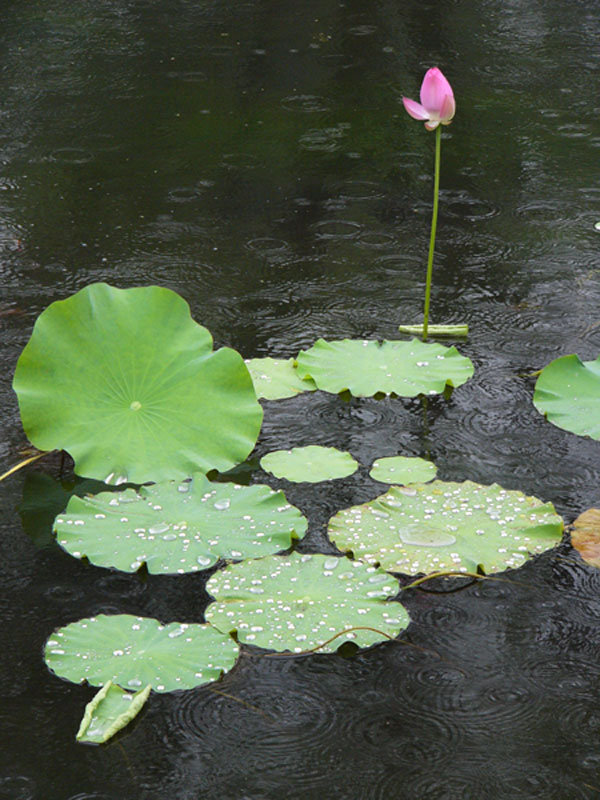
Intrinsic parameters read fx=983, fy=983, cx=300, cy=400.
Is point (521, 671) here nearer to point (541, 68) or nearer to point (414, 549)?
point (414, 549)

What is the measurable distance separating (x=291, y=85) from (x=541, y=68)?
1.16 m

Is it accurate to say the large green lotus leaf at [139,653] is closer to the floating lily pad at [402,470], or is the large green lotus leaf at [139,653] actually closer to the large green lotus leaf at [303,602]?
the large green lotus leaf at [303,602]

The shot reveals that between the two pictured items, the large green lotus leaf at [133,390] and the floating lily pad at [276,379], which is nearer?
the large green lotus leaf at [133,390]

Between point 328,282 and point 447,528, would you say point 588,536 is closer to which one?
point 447,528

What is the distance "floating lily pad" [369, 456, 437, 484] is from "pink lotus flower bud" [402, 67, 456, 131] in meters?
0.73

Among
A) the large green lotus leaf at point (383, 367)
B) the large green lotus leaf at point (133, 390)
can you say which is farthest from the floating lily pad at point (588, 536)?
the large green lotus leaf at point (133, 390)

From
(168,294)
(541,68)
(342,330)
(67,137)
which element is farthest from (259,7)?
(168,294)

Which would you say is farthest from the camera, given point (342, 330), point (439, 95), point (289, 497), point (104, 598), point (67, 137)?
point (67, 137)

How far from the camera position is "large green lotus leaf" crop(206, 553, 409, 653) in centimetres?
141

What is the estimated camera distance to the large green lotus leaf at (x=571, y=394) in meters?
1.94

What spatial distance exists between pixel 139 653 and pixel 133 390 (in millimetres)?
620

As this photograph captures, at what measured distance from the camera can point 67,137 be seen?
12.2ft

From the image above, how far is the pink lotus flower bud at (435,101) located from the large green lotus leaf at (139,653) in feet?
4.01

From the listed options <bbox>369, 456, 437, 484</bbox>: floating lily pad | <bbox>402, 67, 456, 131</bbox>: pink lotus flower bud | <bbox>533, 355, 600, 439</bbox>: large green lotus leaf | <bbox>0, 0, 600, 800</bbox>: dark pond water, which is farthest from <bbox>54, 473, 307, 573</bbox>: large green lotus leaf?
<bbox>402, 67, 456, 131</bbox>: pink lotus flower bud
